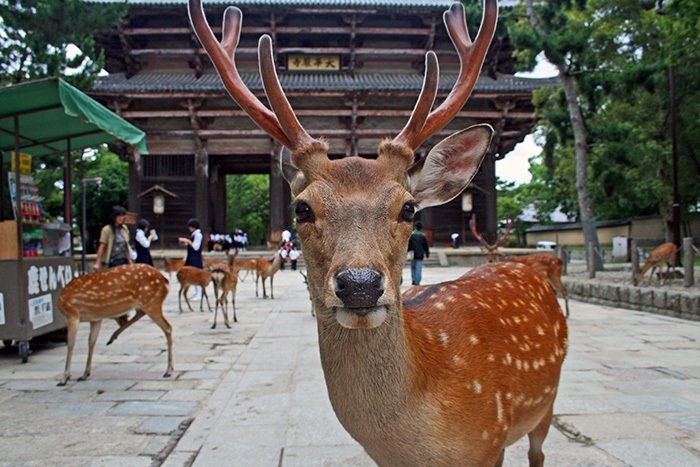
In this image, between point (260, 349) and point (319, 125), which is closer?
point (260, 349)

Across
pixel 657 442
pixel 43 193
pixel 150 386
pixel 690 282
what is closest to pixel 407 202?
pixel 657 442

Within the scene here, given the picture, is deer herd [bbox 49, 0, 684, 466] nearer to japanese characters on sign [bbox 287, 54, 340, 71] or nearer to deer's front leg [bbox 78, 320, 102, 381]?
deer's front leg [bbox 78, 320, 102, 381]

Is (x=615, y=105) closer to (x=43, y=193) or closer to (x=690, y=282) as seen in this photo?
(x=690, y=282)

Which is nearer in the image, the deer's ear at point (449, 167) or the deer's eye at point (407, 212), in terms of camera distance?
the deer's eye at point (407, 212)

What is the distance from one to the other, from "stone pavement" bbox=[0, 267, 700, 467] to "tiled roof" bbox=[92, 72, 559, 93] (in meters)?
12.9

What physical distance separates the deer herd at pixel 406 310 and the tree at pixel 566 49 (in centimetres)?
961

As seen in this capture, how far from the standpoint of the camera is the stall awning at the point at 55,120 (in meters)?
4.36

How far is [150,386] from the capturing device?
375 centimetres

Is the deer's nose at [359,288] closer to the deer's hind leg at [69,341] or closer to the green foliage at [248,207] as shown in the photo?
the deer's hind leg at [69,341]

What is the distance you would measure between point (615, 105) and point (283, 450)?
58.1 ft

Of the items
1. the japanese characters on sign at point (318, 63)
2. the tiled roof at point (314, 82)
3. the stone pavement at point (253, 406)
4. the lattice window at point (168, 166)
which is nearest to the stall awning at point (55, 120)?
the stone pavement at point (253, 406)

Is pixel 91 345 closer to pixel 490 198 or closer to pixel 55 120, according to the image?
pixel 55 120

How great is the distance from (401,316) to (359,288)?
14.7 inches

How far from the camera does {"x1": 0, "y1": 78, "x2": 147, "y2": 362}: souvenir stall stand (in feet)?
14.7
